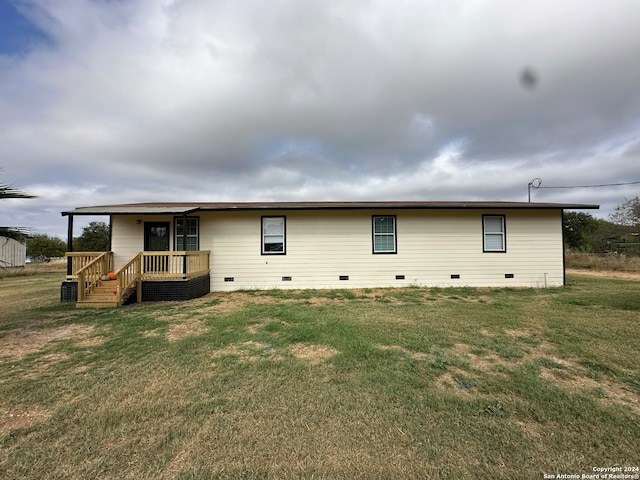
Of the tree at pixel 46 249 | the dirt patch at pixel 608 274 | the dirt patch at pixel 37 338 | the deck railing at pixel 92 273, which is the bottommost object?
the dirt patch at pixel 37 338

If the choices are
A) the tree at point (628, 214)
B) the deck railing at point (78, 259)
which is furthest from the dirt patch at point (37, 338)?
the tree at point (628, 214)

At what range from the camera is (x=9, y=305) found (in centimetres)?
790

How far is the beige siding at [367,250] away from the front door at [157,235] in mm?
241

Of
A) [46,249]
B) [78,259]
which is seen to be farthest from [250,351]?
[46,249]

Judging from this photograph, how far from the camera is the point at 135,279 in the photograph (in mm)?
8453

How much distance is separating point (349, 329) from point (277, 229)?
6064mm

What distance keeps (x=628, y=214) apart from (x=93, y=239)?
4183cm

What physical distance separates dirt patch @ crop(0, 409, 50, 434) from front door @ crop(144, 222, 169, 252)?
8.33 m

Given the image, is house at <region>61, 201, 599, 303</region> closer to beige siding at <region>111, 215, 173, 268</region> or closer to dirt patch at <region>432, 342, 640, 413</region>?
beige siding at <region>111, 215, 173, 268</region>

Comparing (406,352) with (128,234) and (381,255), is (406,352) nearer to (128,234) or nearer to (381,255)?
(381,255)

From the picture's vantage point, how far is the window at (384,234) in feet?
34.7

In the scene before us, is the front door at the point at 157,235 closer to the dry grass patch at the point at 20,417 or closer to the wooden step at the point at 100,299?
the wooden step at the point at 100,299

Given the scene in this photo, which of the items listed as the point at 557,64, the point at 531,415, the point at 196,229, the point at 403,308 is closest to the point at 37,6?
the point at 196,229

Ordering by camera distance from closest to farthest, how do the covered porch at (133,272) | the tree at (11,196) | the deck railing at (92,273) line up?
the tree at (11,196), the deck railing at (92,273), the covered porch at (133,272)
